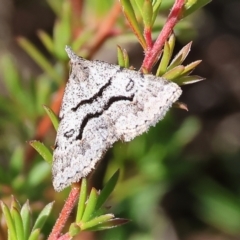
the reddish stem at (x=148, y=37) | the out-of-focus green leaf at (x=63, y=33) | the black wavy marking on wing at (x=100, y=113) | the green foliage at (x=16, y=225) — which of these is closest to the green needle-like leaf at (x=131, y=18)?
the reddish stem at (x=148, y=37)

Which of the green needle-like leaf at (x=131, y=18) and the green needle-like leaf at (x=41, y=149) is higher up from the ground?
the green needle-like leaf at (x=131, y=18)

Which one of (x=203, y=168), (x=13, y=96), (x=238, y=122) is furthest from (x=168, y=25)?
(x=238, y=122)

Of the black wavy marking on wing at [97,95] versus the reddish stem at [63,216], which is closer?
the reddish stem at [63,216]

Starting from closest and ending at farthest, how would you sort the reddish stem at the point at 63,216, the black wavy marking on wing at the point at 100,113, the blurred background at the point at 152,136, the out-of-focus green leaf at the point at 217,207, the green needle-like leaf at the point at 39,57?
the reddish stem at the point at 63,216 < the black wavy marking on wing at the point at 100,113 < the green needle-like leaf at the point at 39,57 < the blurred background at the point at 152,136 < the out-of-focus green leaf at the point at 217,207

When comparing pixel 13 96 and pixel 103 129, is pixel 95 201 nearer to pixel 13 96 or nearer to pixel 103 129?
pixel 103 129

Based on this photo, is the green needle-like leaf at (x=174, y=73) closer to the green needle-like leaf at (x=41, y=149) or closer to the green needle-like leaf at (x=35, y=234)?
the green needle-like leaf at (x=41, y=149)

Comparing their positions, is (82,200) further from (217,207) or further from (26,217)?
(217,207)

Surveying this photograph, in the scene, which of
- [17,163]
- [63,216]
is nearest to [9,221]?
[63,216]
